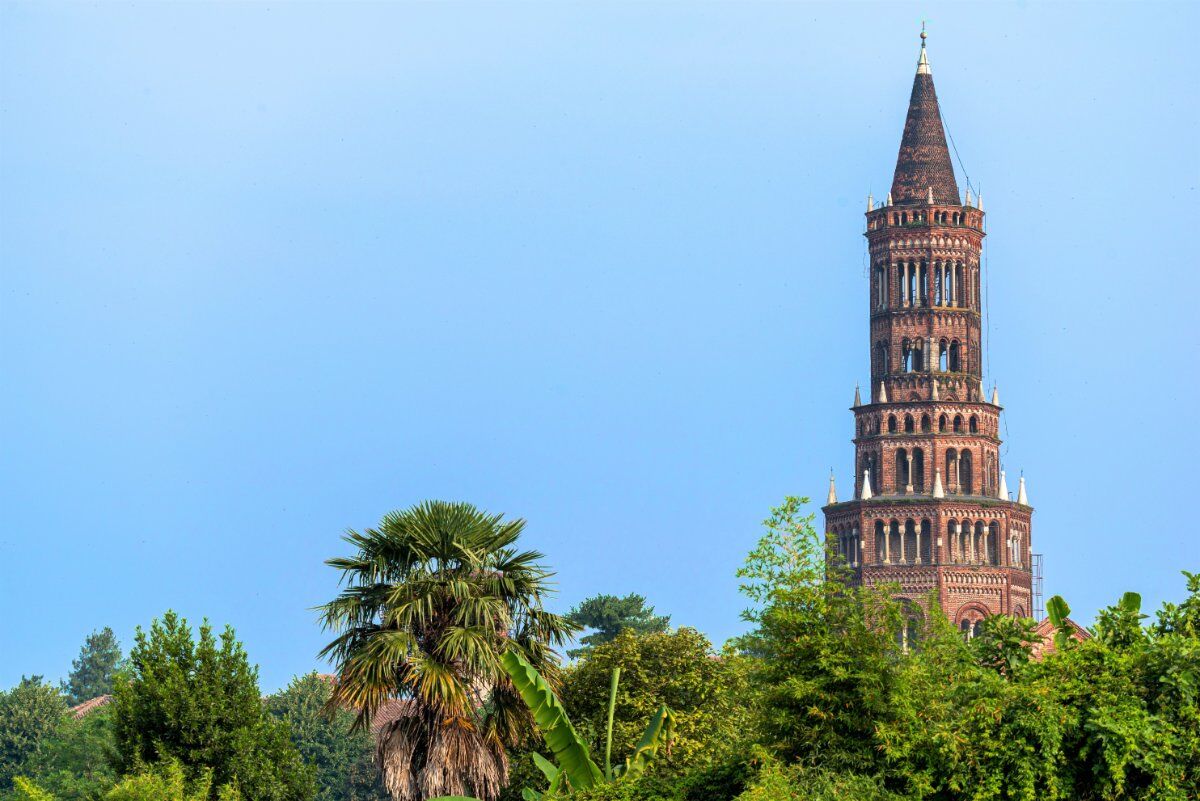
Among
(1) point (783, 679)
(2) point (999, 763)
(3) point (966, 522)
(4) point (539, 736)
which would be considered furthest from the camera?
(3) point (966, 522)

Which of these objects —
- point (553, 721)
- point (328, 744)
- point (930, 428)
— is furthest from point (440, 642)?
point (930, 428)

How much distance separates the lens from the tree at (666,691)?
55219mm

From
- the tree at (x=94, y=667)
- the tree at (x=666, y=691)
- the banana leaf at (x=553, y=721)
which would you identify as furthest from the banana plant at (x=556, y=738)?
the tree at (x=94, y=667)

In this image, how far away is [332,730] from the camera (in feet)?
346

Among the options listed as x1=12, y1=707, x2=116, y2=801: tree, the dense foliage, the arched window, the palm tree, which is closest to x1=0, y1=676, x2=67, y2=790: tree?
x1=12, y1=707, x2=116, y2=801: tree

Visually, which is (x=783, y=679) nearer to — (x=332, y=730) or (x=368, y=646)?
(x=368, y=646)

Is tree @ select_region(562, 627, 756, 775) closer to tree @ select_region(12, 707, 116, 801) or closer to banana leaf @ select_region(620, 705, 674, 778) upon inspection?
banana leaf @ select_region(620, 705, 674, 778)

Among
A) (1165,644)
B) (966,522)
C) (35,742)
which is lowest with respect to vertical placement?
(1165,644)

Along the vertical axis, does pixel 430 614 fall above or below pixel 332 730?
below

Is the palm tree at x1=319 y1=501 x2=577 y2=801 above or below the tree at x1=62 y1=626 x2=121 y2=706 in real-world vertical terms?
below

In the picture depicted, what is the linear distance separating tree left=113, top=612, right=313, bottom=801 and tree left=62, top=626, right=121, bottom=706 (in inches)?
5552

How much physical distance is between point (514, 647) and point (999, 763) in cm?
930

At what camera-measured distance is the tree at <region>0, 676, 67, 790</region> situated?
10606 centimetres

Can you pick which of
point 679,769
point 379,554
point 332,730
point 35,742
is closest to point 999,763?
point 379,554
